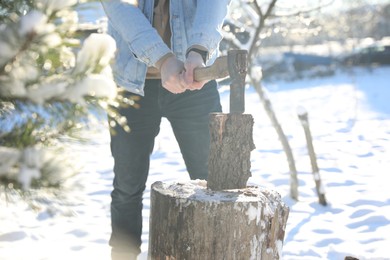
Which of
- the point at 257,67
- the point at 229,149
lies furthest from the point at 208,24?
the point at 257,67

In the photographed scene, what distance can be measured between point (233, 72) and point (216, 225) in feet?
1.81

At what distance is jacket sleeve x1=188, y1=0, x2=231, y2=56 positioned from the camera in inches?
82.3

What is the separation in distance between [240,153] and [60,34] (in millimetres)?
1050

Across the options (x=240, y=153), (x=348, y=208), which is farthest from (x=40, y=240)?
(x=348, y=208)

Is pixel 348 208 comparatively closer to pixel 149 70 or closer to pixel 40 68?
pixel 149 70

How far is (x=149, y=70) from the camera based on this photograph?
91.8 inches

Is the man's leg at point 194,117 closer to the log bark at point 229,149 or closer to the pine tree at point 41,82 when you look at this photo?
the log bark at point 229,149

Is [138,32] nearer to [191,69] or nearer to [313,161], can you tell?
[191,69]

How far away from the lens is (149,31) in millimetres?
2059

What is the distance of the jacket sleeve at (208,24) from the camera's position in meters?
2.09

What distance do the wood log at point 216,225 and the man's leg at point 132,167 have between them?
58cm

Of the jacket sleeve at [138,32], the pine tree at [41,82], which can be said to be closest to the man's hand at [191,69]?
the jacket sleeve at [138,32]

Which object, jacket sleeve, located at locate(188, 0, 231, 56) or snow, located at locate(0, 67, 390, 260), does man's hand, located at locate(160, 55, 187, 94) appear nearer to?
jacket sleeve, located at locate(188, 0, 231, 56)

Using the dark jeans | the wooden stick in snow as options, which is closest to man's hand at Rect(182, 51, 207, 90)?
the dark jeans
